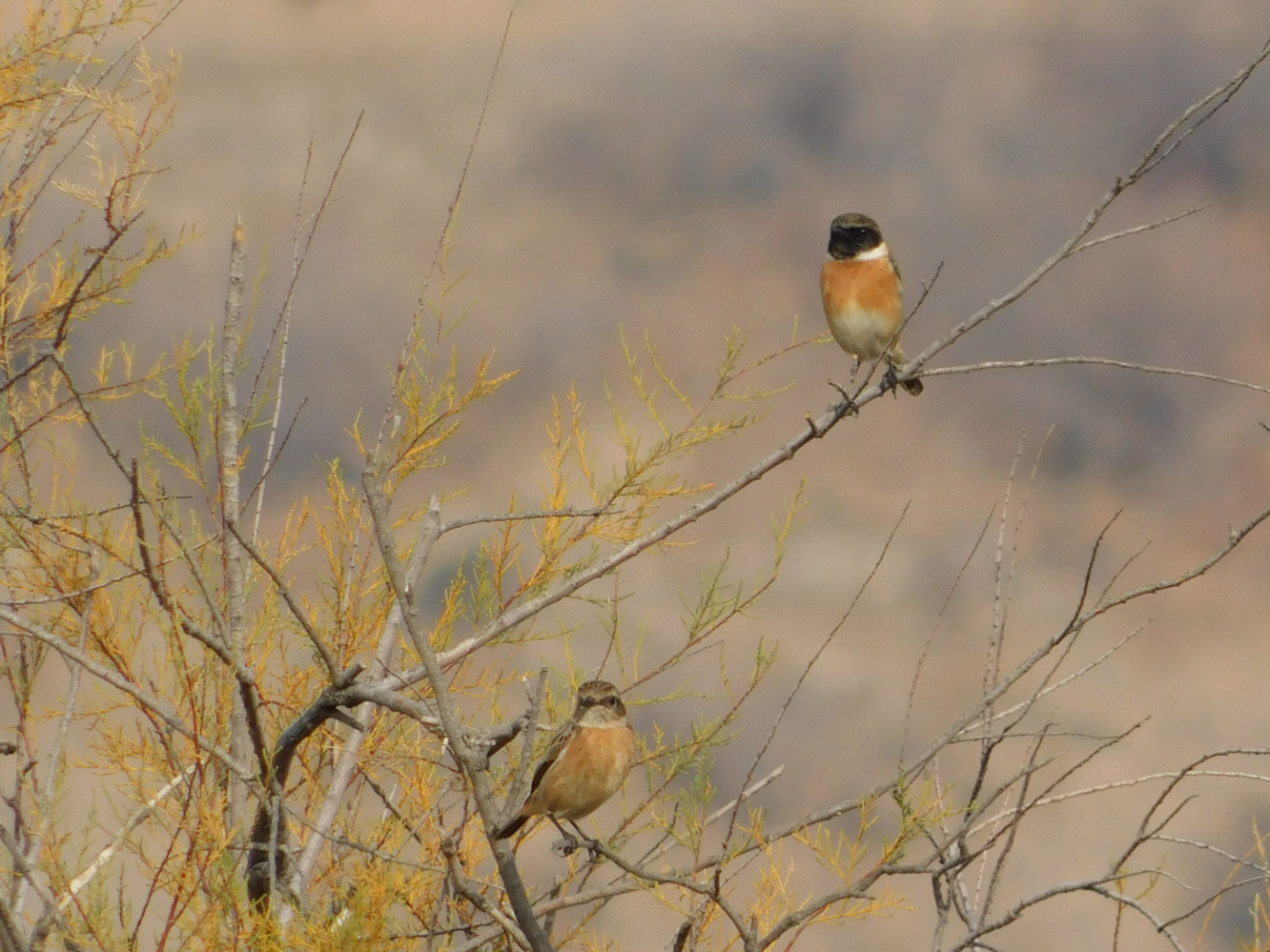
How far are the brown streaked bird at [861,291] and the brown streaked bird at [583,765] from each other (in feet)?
6.64

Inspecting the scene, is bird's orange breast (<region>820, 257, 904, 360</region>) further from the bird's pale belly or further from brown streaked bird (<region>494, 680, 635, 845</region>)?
brown streaked bird (<region>494, 680, 635, 845</region>)

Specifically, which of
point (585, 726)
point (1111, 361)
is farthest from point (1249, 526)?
point (585, 726)

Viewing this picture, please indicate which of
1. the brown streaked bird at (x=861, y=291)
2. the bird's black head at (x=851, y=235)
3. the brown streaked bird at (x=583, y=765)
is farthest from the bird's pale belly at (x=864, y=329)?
the brown streaked bird at (x=583, y=765)

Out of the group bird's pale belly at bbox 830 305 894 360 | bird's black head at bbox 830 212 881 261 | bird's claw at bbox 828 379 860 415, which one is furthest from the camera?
bird's black head at bbox 830 212 881 261

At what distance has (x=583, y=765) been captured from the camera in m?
4.04

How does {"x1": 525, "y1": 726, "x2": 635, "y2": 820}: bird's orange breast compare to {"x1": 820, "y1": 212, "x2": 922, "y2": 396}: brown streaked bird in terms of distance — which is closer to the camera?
{"x1": 525, "y1": 726, "x2": 635, "y2": 820}: bird's orange breast

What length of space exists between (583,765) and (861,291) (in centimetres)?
246

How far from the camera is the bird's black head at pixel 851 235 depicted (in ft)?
18.5

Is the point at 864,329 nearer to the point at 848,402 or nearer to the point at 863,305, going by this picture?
the point at 863,305

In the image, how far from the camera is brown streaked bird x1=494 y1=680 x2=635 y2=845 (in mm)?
4047

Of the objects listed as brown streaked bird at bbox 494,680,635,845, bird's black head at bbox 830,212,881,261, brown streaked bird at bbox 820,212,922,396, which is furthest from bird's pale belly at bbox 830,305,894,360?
brown streaked bird at bbox 494,680,635,845

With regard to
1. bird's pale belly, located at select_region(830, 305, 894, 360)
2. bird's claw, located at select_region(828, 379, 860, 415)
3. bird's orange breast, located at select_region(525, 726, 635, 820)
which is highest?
bird's pale belly, located at select_region(830, 305, 894, 360)

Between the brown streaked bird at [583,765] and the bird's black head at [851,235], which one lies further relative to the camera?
the bird's black head at [851,235]

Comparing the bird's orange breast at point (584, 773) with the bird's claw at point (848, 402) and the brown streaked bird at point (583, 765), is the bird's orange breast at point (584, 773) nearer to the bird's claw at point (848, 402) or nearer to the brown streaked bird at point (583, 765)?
the brown streaked bird at point (583, 765)
